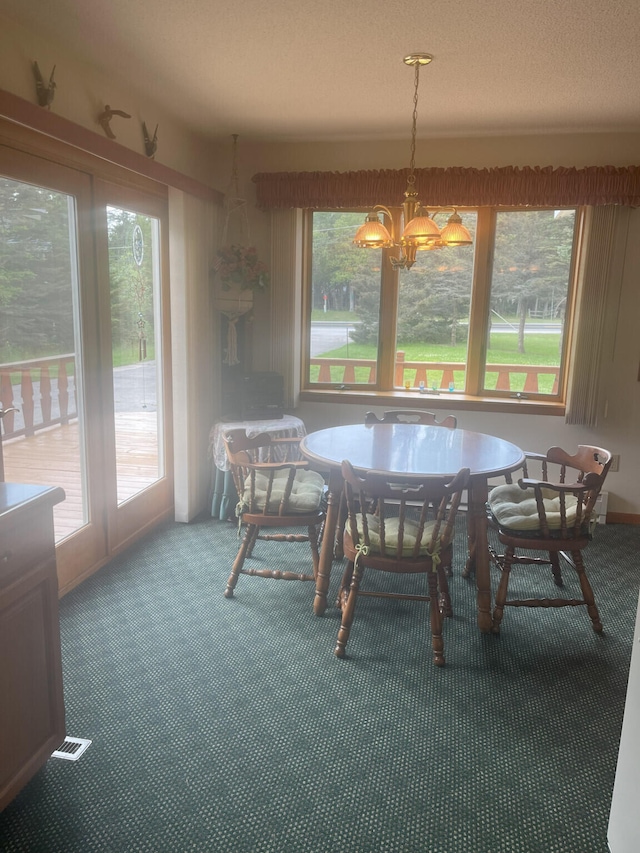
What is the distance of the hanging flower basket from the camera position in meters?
3.96

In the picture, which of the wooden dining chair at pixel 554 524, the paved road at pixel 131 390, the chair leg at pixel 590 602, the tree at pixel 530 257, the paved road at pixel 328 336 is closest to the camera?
the wooden dining chair at pixel 554 524

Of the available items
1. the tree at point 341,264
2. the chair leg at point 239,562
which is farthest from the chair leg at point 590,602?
the tree at point 341,264

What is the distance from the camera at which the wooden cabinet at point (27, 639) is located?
1.58 metres

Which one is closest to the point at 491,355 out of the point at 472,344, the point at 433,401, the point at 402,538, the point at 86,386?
the point at 472,344

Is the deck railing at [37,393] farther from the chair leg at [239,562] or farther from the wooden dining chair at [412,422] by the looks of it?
the wooden dining chair at [412,422]

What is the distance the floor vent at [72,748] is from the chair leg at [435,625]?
4.29 feet

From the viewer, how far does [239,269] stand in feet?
13.0

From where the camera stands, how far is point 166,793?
5.83ft

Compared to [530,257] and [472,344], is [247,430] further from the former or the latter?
[530,257]

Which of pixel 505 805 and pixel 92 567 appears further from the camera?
pixel 92 567

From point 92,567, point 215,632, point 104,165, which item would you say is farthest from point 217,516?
→ point 104,165

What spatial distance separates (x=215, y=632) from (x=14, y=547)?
125 cm

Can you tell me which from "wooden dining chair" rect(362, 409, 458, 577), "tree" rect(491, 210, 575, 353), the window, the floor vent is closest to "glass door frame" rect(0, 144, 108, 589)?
the floor vent

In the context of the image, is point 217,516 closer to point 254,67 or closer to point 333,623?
point 333,623
